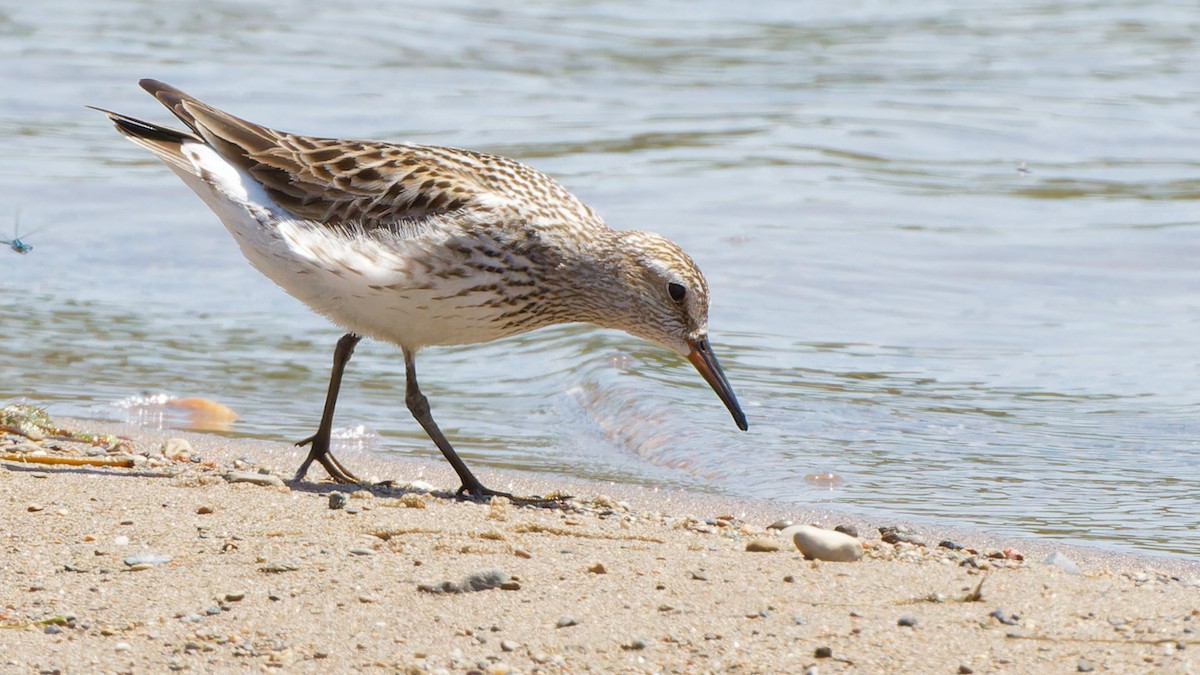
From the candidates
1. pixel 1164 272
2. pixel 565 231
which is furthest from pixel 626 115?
pixel 565 231

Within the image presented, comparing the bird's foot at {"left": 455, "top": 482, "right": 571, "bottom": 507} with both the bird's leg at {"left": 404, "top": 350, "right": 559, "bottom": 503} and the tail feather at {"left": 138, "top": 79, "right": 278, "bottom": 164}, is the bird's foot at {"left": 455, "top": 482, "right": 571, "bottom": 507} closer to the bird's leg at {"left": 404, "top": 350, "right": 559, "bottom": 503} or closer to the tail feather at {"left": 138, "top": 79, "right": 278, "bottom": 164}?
the bird's leg at {"left": 404, "top": 350, "right": 559, "bottom": 503}

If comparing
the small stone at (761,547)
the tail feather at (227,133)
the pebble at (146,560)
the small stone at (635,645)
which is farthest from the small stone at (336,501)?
the small stone at (635,645)

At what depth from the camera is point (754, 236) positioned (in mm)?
13484

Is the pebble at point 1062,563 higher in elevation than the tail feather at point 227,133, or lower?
lower

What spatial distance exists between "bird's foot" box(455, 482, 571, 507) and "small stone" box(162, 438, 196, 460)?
1.33 m

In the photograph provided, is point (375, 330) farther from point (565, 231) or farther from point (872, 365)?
point (872, 365)

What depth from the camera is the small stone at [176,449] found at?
7.58 metres

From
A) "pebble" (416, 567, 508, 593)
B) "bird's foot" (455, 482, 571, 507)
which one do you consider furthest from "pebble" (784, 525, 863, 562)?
"bird's foot" (455, 482, 571, 507)

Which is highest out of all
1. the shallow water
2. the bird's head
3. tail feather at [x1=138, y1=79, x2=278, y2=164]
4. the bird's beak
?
tail feather at [x1=138, y1=79, x2=278, y2=164]

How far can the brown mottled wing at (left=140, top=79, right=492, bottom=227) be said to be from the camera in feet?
23.3

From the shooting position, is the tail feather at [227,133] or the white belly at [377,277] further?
the tail feather at [227,133]

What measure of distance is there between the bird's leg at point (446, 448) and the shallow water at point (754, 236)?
79 cm

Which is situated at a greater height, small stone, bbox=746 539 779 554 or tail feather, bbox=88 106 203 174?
tail feather, bbox=88 106 203 174

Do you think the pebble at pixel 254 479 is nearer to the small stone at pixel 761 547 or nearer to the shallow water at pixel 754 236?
the shallow water at pixel 754 236
